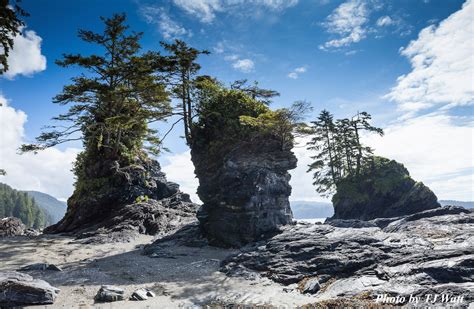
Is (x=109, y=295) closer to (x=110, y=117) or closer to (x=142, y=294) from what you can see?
(x=142, y=294)

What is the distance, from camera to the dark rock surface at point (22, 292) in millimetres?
8016

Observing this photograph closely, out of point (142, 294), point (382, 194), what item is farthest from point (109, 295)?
point (382, 194)

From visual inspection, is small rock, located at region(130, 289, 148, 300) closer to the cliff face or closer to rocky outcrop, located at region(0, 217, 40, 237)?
the cliff face

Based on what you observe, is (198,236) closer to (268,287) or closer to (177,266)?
(177,266)

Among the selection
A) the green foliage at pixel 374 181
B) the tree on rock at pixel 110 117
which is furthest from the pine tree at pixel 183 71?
the green foliage at pixel 374 181

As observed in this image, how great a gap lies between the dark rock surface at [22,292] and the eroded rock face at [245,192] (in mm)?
12708

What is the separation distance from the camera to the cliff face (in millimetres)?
24641

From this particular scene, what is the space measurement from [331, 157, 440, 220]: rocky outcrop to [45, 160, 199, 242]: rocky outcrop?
28275 mm

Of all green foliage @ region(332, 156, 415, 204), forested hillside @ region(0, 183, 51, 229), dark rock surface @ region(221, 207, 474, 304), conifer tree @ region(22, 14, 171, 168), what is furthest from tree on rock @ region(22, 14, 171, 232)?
forested hillside @ region(0, 183, 51, 229)

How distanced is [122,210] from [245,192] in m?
13.0

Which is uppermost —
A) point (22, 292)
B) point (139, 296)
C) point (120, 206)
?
point (120, 206)

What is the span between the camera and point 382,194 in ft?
145

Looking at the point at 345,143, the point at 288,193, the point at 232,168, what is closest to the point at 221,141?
the point at 232,168

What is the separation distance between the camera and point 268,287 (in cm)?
1155
